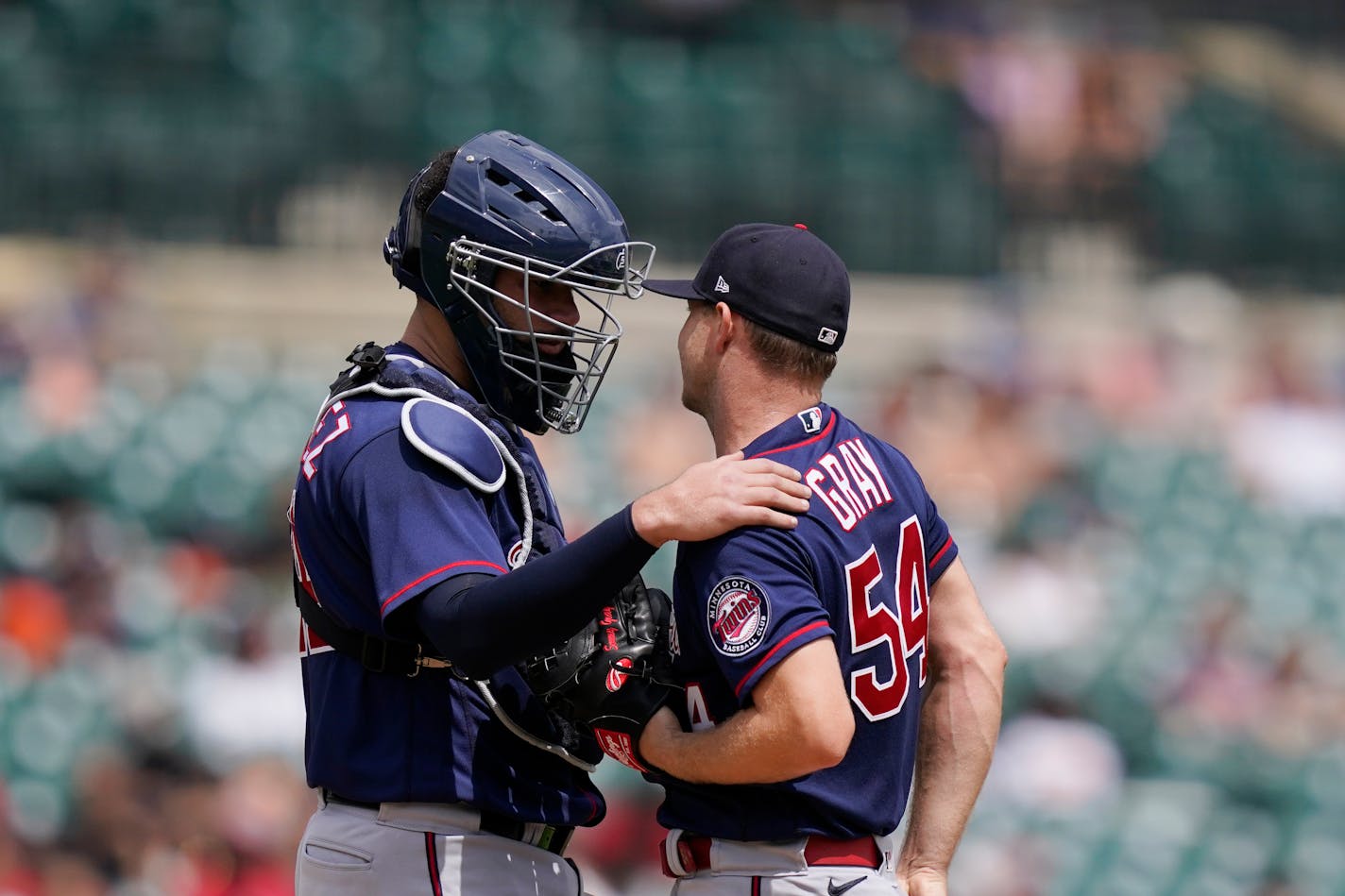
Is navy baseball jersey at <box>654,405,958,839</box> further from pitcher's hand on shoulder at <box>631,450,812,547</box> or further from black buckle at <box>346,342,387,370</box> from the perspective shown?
black buckle at <box>346,342,387,370</box>

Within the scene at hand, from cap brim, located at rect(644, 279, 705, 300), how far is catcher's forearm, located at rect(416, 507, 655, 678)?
0.42 m

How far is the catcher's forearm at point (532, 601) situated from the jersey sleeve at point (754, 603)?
0.12 metres

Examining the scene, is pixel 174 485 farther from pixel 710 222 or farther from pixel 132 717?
pixel 710 222

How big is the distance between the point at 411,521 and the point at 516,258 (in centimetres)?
46

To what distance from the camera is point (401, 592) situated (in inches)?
88.0

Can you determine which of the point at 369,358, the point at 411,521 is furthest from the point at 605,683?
the point at 369,358

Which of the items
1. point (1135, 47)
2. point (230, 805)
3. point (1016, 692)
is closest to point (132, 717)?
point (230, 805)

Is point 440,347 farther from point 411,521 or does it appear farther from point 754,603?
point 754,603

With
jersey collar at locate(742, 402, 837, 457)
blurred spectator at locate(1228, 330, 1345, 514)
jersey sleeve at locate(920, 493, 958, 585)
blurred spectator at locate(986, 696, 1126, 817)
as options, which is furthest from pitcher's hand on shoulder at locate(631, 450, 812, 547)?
blurred spectator at locate(1228, 330, 1345, 514)

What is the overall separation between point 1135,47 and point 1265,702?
609 centimetres

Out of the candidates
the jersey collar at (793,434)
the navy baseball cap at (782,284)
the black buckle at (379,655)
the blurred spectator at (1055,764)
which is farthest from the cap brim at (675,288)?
the blurred spectator at (1055,764)

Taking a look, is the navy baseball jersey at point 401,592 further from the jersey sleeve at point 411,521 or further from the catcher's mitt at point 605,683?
the catcher's mitt at point 605,683

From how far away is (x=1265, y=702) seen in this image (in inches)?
300

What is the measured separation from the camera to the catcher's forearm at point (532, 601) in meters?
2.17
